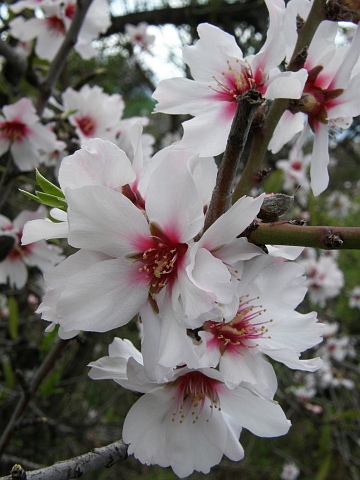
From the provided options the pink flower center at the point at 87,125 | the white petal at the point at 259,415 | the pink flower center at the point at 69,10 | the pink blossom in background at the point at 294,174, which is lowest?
the pink blossom in background at the point at 294,174

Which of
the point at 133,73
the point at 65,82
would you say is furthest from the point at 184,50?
the point at 133,73

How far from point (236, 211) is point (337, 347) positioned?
328cm

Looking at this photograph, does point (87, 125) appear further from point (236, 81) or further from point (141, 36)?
point (141, 36)

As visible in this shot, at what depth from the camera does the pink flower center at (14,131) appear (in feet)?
4.94

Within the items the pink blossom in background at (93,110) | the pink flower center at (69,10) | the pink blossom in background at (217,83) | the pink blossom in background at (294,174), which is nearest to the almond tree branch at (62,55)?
the pink blossom in background at (93,110)

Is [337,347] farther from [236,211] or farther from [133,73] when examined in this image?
[236,211]

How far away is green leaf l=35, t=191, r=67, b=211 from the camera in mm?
584

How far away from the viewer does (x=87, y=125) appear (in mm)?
1619

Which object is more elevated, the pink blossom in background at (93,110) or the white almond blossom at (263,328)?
the white almond blossom at (263,328)

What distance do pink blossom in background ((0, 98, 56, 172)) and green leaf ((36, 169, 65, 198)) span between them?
0.89m

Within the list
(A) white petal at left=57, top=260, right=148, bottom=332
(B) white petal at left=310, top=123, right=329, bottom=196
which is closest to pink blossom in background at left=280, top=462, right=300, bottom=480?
(B) white petal at left=310, top=123, right=329, bottom=196

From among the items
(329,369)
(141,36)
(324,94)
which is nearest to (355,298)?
(329,369)

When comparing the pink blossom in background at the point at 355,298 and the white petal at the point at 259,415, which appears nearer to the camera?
the white petal at the point at 259,415

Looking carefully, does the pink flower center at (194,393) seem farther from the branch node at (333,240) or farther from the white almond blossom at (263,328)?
the branch node at (333,240)
